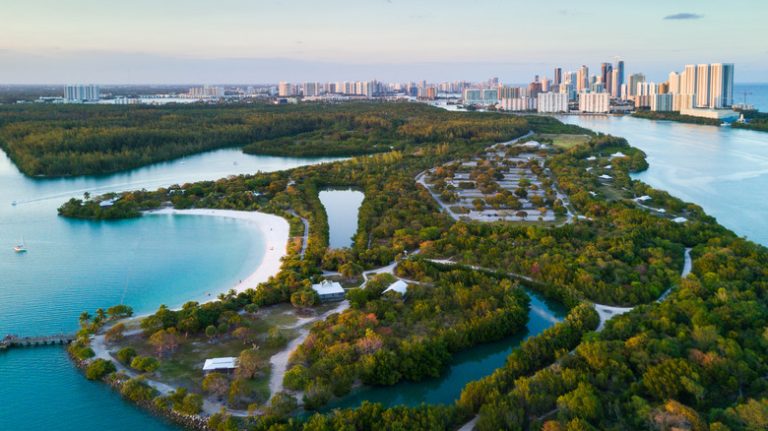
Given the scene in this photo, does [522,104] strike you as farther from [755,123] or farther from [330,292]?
[330,292]

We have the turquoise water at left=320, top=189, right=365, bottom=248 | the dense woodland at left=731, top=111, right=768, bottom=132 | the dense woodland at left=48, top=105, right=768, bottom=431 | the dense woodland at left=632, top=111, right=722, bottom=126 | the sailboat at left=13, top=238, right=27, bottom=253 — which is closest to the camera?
the dense woodland at left=48, top=105, right=768, bottom=431

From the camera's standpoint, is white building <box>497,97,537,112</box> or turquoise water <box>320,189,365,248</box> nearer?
turquoise water <box>320,189,365,248</box>

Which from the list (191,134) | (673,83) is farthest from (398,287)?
(673,83)

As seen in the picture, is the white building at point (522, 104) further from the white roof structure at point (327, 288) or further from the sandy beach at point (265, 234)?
the white roof structure at point (327, 288)

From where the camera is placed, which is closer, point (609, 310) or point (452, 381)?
point (452, 381)

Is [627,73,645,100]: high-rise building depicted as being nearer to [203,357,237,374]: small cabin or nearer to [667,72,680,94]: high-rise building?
[667,72,680,94]: high-rise building

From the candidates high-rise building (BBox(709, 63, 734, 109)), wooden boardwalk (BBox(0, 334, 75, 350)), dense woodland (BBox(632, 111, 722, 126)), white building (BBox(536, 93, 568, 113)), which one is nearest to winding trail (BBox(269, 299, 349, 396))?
wooden boardwalk (BBox(0, 334, 75, 350))
